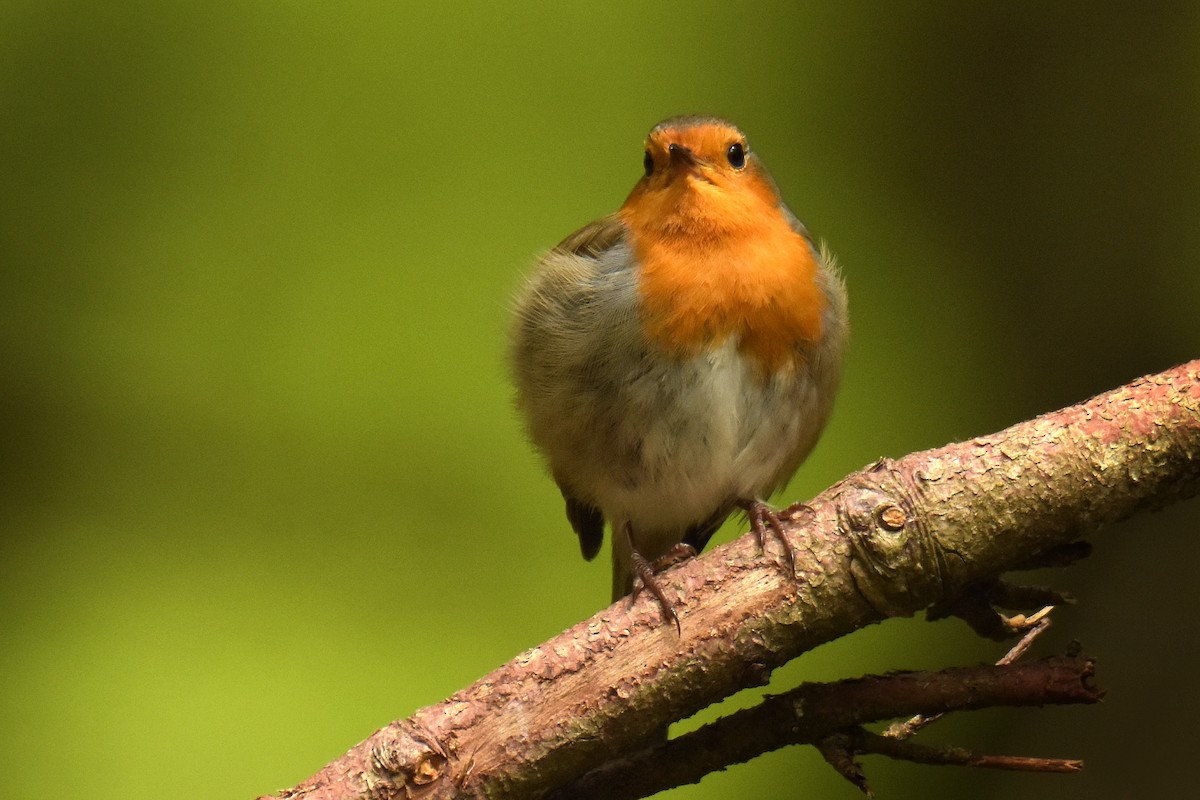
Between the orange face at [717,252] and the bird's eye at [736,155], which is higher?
the bird's eye at [736,155]

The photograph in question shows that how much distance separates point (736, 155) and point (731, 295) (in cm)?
35

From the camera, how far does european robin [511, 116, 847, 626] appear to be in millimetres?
1886

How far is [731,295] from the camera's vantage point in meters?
1.90

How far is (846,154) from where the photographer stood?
2.94m

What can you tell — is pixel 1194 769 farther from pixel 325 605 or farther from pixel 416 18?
pixel 416 18

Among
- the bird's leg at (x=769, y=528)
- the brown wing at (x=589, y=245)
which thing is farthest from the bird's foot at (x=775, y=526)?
the brown wing at (x=589, y=245)

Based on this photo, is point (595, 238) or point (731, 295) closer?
point (731, 295)

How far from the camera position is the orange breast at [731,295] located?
1884mm

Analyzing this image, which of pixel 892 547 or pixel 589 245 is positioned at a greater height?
pixel 589 245

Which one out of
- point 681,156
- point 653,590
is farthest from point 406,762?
point 681,156

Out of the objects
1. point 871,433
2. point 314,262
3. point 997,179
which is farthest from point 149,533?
point 997,179

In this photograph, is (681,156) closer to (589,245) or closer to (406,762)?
(589,245)

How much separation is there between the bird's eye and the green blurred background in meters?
0.75

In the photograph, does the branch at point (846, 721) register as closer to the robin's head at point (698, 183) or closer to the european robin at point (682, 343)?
the european robin at point (682, 343)
